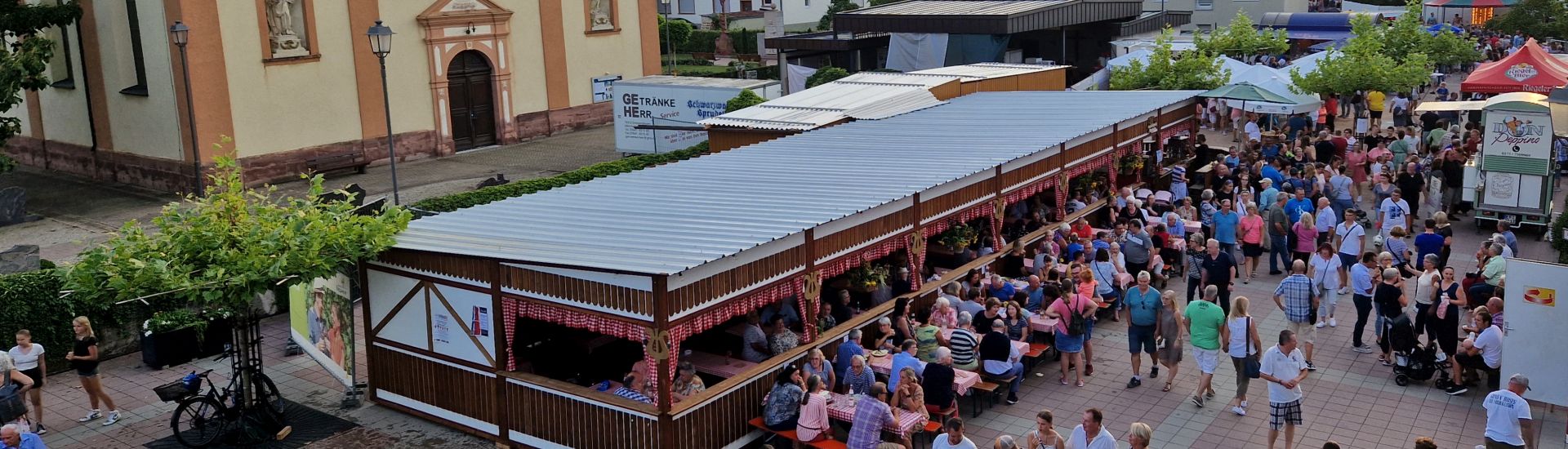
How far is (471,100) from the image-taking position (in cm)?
→ 3225

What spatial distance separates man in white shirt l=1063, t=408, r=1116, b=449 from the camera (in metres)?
9.71

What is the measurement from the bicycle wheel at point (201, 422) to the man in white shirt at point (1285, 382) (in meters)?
9.67

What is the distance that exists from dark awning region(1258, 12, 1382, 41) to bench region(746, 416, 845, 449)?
42270 mm

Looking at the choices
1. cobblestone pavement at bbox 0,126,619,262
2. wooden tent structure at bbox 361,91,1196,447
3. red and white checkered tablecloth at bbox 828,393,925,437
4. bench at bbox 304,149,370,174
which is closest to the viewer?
wooden tent structure at bbox 361,91,1196,447

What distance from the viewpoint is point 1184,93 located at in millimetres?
23078

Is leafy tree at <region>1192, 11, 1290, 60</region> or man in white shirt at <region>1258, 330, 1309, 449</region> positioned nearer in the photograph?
man in white shirt at <region>1258, 330, 1309, 449</region>

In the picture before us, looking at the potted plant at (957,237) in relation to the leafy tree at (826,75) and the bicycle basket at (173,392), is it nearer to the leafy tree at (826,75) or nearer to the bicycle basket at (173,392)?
the bicycle basket at (173,392)

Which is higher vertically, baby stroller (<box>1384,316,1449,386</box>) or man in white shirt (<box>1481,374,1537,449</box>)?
man in white shirt (<box>1481,374,1537,449</box>)

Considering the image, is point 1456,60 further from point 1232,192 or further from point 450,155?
point 450,155

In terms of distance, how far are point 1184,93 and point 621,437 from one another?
49.7ft

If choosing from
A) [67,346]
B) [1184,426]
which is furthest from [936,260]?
[67,346]

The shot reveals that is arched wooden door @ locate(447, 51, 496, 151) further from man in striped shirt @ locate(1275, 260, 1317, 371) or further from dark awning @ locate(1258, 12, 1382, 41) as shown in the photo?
dark awning @ locate(1258, 12, 1382, 41)

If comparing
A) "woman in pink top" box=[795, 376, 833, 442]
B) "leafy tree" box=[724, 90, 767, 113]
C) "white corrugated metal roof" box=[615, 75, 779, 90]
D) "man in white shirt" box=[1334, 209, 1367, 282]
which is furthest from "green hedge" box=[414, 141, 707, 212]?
"man in white shirt" box=[1334, 209, 1367, 282]

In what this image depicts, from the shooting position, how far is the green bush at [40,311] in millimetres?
14734
